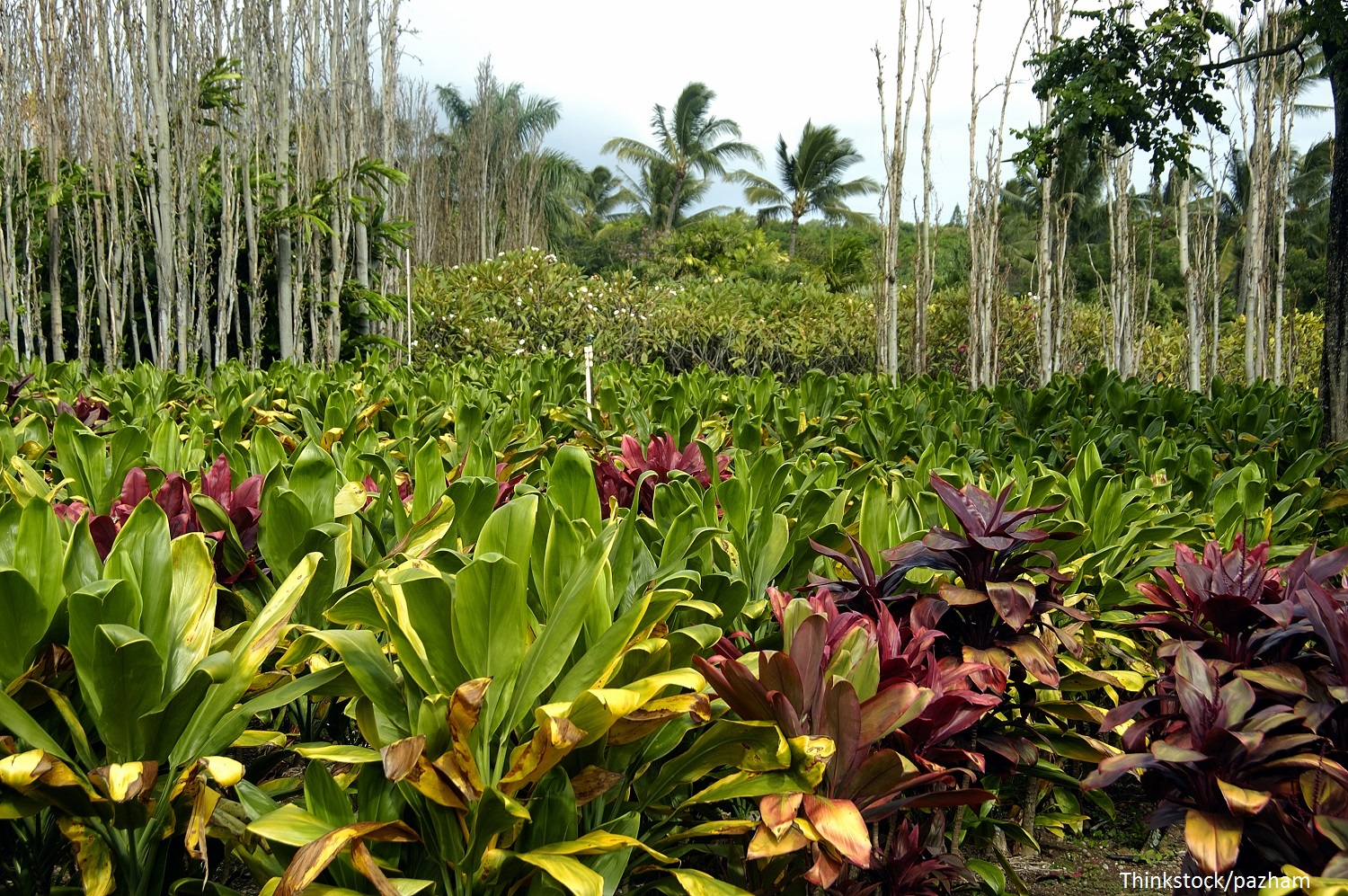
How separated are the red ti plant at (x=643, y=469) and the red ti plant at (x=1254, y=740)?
158 centimetres

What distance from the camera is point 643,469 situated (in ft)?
10.2

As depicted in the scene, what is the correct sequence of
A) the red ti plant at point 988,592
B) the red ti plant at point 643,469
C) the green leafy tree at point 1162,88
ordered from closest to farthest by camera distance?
the red ti plant at point 988,592 → the red ti plant at point 643,469 → the green leafy tree at point 1162,88

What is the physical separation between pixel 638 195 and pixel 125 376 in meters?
42.7

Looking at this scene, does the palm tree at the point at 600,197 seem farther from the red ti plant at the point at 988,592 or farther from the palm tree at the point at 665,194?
the red ti plant at the point at 988,592

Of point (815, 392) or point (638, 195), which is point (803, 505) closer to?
point (815, 392)

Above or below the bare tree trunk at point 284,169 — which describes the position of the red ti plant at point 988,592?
below

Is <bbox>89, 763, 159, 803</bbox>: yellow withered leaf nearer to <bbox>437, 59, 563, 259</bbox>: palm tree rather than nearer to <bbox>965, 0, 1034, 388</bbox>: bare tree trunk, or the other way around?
<bbox>965, 0, 1034, 388</bbox>: bare tree trunk

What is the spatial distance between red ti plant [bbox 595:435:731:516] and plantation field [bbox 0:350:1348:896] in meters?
0.43

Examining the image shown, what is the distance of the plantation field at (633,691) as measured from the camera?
1.43 m

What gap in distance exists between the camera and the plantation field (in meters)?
1.43

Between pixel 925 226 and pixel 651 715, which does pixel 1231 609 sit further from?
pixel 925 226

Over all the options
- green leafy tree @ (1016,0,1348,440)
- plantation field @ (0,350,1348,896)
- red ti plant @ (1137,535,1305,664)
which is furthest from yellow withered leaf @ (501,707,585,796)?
green leafy tree @ (1016,0,1348,440)

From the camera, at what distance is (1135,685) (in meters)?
2.11

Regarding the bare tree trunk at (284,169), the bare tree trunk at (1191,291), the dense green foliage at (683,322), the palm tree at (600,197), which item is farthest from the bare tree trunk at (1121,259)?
the palm tree at (600,197)
